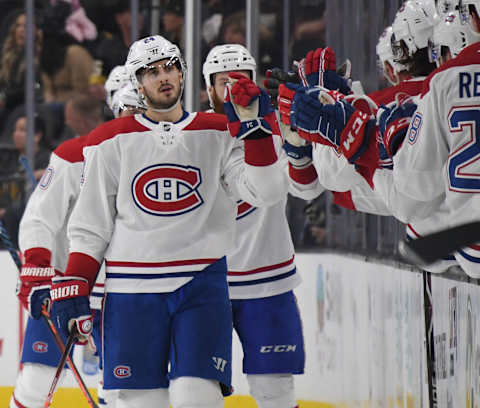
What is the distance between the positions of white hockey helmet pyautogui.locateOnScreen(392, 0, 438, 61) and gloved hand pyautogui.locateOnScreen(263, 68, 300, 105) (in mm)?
232

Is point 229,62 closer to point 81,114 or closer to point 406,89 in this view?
point 406,89

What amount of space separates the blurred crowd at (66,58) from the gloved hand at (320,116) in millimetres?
3618

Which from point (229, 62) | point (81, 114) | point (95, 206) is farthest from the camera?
point (81, 114)

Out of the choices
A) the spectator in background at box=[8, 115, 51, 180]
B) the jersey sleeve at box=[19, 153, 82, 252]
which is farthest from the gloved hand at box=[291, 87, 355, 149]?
the spectator in background at box=[8, 115, 51, 180]

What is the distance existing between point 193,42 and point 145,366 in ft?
11.8

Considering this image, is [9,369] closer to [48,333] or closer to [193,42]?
[48,333]

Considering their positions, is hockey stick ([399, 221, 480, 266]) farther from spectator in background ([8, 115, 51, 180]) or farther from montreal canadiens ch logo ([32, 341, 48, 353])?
spectator in background ([8, 115, 51, 180])

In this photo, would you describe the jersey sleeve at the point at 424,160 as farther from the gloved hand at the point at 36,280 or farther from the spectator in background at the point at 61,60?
the spectator in background at the point at 61,60

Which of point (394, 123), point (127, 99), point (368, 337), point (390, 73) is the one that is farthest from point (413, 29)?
point (368, 337)

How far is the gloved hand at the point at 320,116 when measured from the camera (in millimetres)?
1861

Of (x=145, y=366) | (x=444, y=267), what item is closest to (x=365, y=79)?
(x=145, y=366)

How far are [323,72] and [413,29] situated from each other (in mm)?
213

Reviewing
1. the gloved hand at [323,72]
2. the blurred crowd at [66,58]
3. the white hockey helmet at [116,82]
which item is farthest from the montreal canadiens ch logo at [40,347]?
the blurred crowd at [66,58]

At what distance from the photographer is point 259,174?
2287 mm
